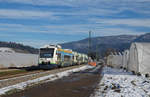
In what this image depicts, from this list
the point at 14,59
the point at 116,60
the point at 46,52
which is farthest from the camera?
the point at 116,60

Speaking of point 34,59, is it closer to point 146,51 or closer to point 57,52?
point 57,52

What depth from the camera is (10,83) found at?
15.2 meters

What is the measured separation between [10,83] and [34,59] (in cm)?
3472

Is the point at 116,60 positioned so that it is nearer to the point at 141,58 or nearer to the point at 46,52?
the point at 46,52

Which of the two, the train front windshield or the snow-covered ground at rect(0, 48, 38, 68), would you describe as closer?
the train front windshield

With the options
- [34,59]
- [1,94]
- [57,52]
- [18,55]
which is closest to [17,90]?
[1,94]

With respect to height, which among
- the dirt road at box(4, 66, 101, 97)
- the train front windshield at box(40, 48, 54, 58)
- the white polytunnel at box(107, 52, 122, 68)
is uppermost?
the train front windshield at box(40, 48, 54, 58)

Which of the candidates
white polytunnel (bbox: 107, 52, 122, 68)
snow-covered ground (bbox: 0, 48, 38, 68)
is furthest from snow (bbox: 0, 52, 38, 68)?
white polytunnel (bbox: 107, 52, 122, 68)

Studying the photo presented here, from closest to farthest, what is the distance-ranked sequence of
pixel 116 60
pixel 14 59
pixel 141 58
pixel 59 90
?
pixel 59 90
pixel 141 58
pixel 14 59
pixel 116 60

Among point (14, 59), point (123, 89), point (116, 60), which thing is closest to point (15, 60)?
point (14, 59)

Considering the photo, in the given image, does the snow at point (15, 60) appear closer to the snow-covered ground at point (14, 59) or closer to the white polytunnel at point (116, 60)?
the snow-covered ground at point (14, 59)

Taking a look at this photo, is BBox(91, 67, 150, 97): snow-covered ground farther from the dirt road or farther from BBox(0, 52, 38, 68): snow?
BBox(0, 52, 38, 68): snow

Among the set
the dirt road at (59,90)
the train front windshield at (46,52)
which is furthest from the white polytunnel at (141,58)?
the train front windshield at (46,52)

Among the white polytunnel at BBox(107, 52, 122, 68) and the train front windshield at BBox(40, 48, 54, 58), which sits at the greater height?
the train front windshield at BBox(40, 48, 54, 58)
